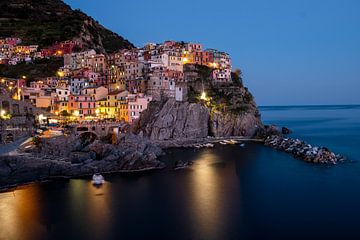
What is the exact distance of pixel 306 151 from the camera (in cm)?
4269

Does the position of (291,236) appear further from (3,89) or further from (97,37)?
(97,37)

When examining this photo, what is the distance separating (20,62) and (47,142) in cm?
4242

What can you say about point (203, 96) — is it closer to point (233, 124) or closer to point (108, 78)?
point (233, 124)

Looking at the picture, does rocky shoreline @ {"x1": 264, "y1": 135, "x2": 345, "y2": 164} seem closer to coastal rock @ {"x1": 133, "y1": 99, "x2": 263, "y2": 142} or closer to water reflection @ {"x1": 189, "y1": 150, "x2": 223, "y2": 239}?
coastal rock @ {"x1": 133, "y1": 99, "x2": 263, "y2": 142}

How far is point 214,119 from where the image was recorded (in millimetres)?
57719

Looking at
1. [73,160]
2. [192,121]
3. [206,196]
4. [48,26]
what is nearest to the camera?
[206,196]

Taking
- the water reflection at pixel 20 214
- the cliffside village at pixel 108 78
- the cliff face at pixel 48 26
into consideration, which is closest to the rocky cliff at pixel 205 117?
the cliffside village at pixel 108 78

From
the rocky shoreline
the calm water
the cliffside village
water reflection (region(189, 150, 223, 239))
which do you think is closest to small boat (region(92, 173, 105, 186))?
the calm water

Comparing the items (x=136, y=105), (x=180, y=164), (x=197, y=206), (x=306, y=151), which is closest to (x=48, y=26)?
(x=136, y=105)

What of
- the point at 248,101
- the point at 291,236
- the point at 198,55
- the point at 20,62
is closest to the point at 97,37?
the point at 20,62

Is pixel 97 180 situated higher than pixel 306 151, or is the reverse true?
pixel 306 151

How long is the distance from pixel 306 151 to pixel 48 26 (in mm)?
74374

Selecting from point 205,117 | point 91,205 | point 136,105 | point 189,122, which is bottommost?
point 91,205

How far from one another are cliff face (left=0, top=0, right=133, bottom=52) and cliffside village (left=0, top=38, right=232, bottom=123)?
19.7 feet
